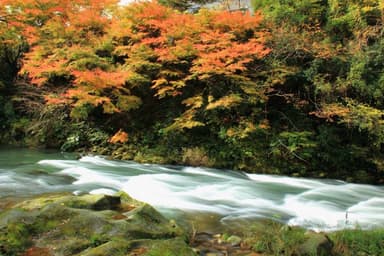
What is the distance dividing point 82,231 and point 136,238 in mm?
655

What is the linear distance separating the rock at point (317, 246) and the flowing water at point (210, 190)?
152 centimetres

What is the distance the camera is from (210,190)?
8.03m

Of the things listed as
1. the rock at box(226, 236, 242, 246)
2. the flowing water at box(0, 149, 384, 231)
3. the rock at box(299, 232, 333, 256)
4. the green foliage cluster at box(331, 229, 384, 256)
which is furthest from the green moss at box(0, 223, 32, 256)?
the green foliage cluster at box(331, 229, 384, 256)

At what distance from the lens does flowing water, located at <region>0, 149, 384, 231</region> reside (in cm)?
617

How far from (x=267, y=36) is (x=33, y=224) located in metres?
9.36

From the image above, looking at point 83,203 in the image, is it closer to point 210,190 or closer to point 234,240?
point 234,240

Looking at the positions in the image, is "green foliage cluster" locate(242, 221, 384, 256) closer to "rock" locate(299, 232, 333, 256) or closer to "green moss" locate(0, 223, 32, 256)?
"rock" locate(299, 232, 333, 256)

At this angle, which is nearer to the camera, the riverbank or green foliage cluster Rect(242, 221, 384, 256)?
the riverbank

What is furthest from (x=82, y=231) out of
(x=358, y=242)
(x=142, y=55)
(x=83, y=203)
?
(x=142, y=55)

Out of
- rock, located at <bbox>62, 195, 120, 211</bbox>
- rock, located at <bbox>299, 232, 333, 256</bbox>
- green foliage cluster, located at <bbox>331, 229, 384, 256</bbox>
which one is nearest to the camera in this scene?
rock, located at <bbox>299, 232, 333, 256</bbox>

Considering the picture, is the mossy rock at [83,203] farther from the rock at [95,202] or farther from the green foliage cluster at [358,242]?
the green foliage cluster at [358,242]

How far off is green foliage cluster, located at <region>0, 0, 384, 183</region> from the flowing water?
0.88 meters

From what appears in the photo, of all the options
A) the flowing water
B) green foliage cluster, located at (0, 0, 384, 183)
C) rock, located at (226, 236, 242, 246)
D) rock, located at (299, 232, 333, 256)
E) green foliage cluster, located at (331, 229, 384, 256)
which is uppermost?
green foliage cluster, located at (0, 0, 384, 183)

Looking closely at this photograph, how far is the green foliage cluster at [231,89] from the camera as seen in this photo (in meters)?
9.97
